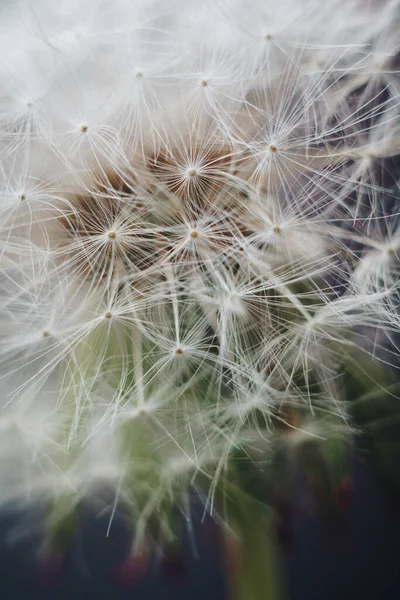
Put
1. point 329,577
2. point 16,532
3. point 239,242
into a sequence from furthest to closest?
1. point 329,577
2. point 16,532
3. point 239,242

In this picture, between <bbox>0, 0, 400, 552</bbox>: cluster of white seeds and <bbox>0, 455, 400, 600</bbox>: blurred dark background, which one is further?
<bbox>0, 455, 400, 600</bbox>: blurred dark background

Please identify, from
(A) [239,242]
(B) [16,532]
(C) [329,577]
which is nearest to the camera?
(A) [239,242]

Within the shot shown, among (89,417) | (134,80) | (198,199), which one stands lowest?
(89,417)

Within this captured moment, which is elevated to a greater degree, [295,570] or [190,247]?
[190,247]

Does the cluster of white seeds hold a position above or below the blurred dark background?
above

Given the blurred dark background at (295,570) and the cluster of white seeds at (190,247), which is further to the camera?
the blurred dark background at (295,570)

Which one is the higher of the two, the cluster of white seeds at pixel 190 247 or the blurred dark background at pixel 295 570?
the cluster of white seeds at pixel 190 247

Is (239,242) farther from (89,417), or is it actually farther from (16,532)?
(16,532)

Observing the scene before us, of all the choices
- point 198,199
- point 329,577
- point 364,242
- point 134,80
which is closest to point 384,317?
point 364,242

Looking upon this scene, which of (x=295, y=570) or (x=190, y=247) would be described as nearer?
(x=190, y=247)

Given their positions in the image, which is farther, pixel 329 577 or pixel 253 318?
pixel 329 577

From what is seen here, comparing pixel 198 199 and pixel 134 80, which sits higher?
pixel 134 80
